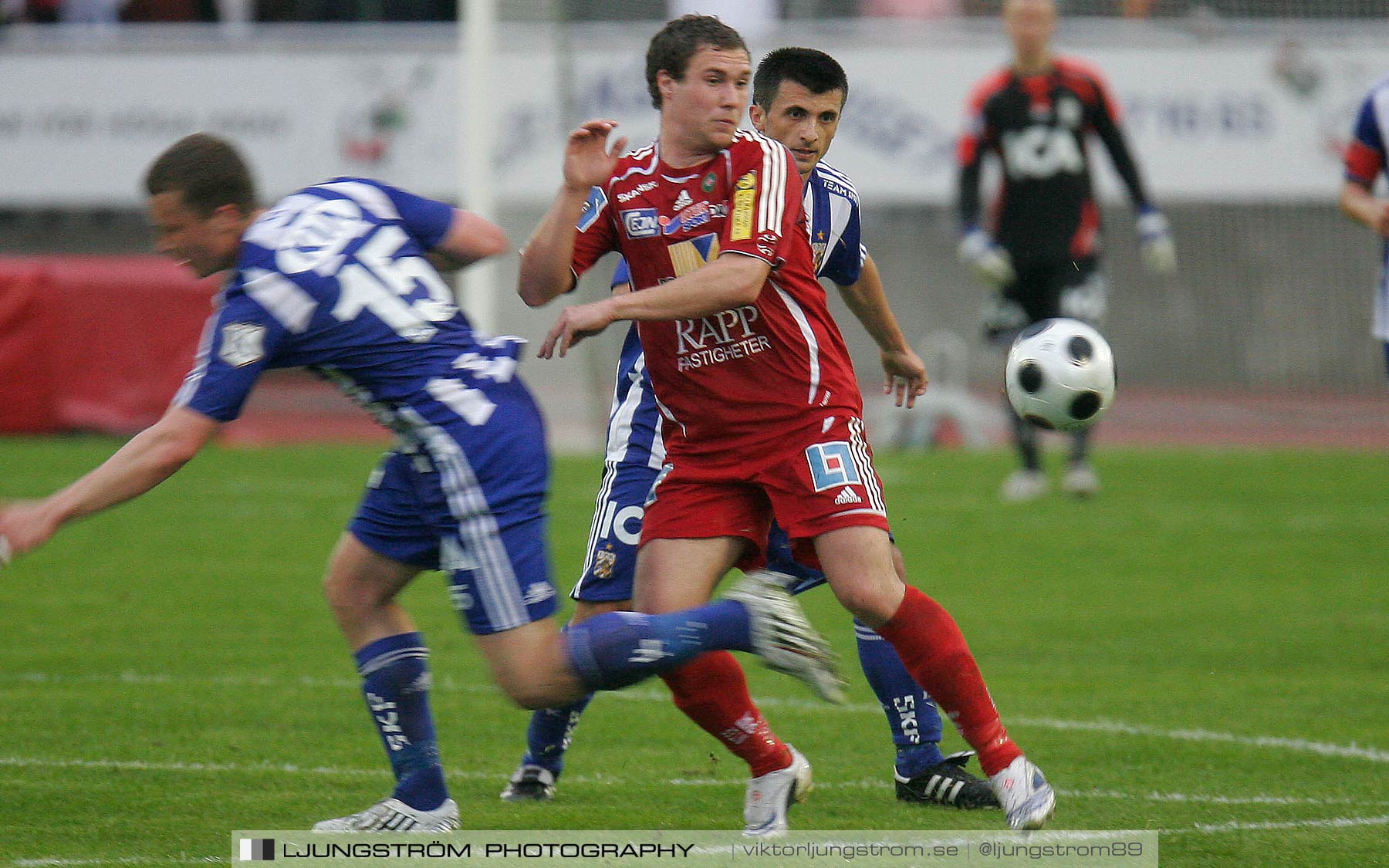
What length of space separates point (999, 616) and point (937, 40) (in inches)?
405

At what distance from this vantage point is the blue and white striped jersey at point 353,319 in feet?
12.8

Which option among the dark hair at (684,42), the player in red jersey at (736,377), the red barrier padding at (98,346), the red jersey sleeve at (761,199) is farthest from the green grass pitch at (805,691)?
the red barrier padding at (98,346)

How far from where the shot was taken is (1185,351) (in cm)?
1906

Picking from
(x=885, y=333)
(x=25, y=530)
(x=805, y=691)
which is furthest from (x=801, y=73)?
(x=805, y=691)

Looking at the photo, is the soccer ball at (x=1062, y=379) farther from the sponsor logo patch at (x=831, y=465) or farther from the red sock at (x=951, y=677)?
the red sock at (x=951, y=677)

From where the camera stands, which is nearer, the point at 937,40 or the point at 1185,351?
the point at 937,40

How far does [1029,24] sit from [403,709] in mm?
8046

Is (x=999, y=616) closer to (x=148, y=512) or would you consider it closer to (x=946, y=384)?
(x=148, y=512)

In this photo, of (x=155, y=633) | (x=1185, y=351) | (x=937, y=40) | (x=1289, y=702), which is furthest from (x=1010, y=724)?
(x=1185, y=351)

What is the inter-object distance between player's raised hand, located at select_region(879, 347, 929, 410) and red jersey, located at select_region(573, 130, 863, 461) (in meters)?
0.53

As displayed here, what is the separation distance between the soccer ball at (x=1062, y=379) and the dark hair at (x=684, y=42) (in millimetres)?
1260

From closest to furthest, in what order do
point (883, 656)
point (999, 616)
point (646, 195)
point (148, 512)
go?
Answer: point (646, 195) → point (883, 656) → point (999, 616) → point (148, 512)

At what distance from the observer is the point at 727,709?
176 inches

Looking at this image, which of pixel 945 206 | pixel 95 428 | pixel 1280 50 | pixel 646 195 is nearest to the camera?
pixel 646 195
